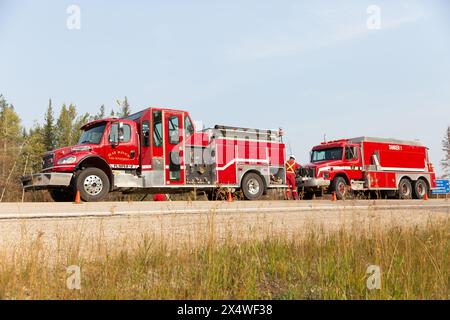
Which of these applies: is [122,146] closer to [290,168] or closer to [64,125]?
[290,168]

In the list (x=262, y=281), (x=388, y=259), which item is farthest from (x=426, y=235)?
(x=262, y=281)

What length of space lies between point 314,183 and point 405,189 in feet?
23.6

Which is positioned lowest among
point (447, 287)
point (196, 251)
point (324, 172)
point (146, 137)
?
point (447, 287)

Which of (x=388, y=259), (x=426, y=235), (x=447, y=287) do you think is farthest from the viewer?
(x=426, y=235)

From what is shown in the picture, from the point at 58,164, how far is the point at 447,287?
1059 cm

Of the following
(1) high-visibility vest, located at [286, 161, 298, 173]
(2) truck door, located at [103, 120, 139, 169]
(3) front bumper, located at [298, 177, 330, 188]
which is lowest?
(3) front bumper, located at [298, 177, 330, 188]

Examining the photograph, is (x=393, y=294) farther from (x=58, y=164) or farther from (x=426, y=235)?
(x=58, y=164)

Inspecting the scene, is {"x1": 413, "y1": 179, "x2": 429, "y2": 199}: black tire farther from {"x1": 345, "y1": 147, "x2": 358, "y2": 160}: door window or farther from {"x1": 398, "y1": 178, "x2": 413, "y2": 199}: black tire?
{"x1": 345, "y1": 147, "x2": 358, "y2": 160}: door window

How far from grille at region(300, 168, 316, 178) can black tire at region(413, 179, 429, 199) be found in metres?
7.76

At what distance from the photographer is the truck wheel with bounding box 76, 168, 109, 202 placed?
11.3 m

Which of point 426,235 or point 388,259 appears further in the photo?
point 426,235

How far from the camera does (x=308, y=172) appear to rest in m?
18.1

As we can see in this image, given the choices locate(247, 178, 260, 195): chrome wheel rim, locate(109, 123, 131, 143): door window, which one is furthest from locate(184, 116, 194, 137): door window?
locate(247, 178, 260, 195): chrome wheel rim
